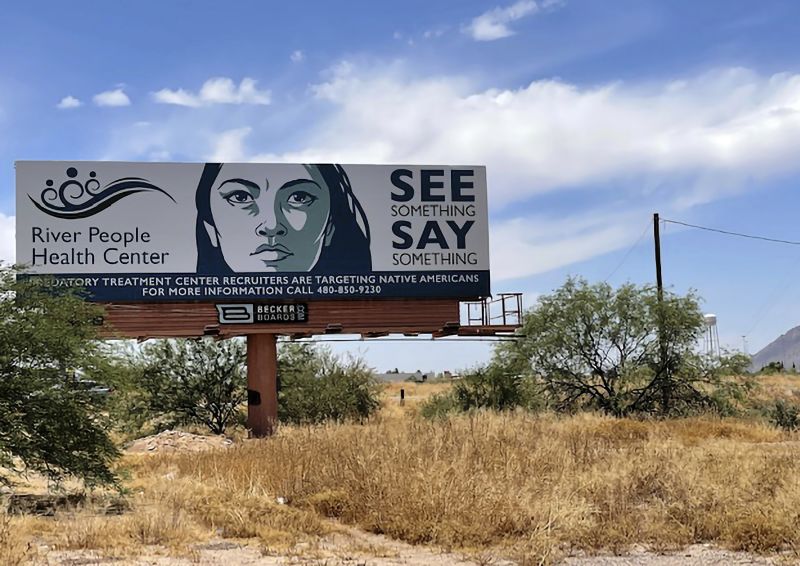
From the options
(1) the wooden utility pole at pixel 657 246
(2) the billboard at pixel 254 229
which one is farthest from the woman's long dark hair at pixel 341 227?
(1) the wooden utility pole at pixel 657 246

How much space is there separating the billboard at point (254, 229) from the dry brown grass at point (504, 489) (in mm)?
15447

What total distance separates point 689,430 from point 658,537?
15695 millimetres

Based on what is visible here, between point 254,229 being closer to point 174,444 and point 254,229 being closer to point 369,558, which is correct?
point 174,444

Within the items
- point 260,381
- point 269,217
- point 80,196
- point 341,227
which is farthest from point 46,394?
point 341,227

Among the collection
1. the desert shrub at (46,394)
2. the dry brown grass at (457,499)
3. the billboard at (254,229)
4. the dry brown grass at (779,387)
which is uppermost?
the billboard at (254,229)

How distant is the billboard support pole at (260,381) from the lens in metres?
31.9

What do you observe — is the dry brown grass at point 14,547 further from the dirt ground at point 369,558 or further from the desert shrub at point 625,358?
the desert shrub at point 625,358

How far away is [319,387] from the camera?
3750 centimetres

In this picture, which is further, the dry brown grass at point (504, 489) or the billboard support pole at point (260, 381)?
the billboard support pole at point (260, 381)

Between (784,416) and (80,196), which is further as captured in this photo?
(80,196)

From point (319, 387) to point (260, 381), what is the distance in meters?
5.56

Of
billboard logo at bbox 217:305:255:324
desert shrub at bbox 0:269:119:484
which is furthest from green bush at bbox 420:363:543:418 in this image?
desert shrub at bbox 0:269:119:484

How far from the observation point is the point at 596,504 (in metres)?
11.5

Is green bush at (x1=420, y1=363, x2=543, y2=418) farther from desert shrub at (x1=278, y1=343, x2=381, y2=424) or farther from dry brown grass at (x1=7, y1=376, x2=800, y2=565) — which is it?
dry brown grass at (x1=7, y1=376, x2=800, y2=565)
